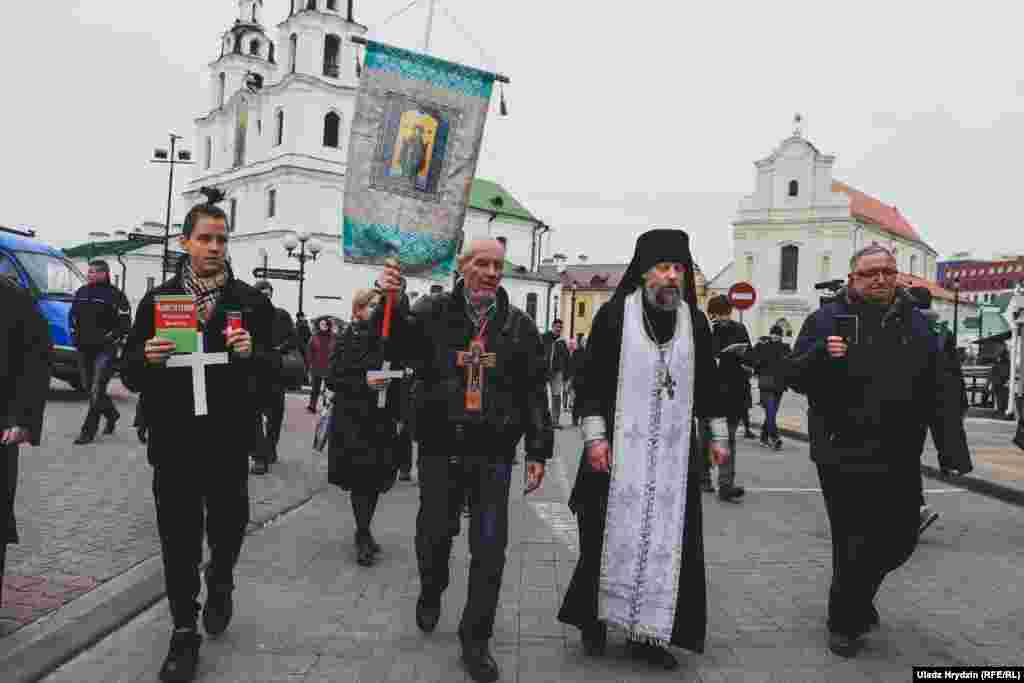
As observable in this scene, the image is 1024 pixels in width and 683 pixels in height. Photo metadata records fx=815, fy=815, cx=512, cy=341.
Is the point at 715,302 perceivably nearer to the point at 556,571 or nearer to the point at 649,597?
the point at 556,571

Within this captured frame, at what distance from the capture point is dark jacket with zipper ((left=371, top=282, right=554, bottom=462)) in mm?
3959

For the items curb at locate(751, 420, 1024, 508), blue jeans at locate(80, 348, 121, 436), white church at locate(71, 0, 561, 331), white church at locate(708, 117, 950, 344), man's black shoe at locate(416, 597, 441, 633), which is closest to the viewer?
man's black shoe at locate(416, 597, 441, 633)

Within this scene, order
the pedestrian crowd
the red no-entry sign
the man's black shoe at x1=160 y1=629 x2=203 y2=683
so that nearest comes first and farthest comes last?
the man's black shoe at x1=160 y1=629 x2=203 y2=683, the pedestrian crowd, the red no-entry sign

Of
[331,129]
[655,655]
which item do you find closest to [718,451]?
[655,655]

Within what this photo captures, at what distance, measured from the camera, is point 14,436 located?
3.68 metres

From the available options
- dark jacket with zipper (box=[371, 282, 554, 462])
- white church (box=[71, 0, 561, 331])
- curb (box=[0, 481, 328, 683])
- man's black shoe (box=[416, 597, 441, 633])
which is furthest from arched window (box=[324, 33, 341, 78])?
man's black shoe (box=[416, 597, 441, 633])

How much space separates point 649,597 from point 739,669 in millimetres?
527

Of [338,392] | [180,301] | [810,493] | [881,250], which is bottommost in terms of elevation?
[810,493]

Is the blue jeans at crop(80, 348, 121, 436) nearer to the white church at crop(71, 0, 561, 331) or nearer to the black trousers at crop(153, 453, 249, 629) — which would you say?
the black trousers at crop(153, 453, 249, 629)

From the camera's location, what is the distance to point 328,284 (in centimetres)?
5331

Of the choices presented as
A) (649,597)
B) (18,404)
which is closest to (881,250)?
(649,597)

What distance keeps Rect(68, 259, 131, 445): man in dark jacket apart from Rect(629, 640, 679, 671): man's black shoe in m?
8.04

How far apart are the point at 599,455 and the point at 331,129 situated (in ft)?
178

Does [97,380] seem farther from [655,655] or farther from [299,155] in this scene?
[299,155]
